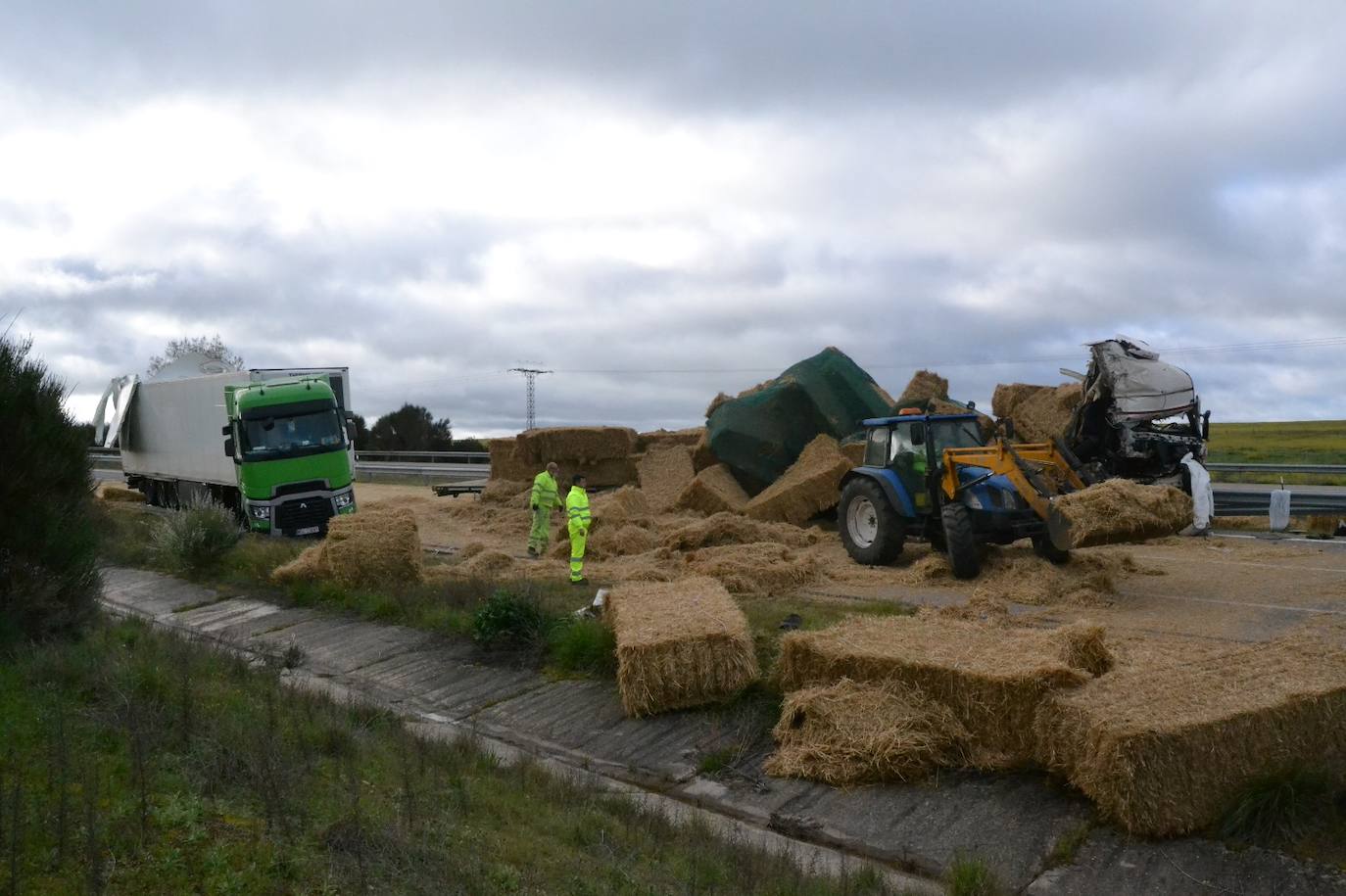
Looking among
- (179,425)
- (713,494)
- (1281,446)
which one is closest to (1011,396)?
(713,494)

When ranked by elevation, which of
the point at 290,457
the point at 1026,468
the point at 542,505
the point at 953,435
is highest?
the point at 953,435

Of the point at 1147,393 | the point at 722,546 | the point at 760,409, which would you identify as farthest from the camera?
the point at 760,409

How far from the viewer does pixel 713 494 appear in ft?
72.0

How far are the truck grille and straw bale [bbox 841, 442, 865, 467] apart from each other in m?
9.78

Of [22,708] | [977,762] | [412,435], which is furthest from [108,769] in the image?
[412,435]

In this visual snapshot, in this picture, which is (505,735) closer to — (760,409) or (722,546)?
(722,546)

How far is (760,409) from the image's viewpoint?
23031 millimetres

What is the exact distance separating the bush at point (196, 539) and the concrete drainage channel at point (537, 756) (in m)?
1.34

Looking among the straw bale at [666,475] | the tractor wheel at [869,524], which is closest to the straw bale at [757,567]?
the tractor wheel at [869,524]

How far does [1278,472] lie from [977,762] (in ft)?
91.1

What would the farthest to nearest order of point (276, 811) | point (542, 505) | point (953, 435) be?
1. point (542, 505)
2. point (953, 435)
3. point (276, 811)

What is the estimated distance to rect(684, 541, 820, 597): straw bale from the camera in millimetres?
14492

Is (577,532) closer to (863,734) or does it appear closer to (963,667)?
(863,734)

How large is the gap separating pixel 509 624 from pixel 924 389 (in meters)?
13.8
